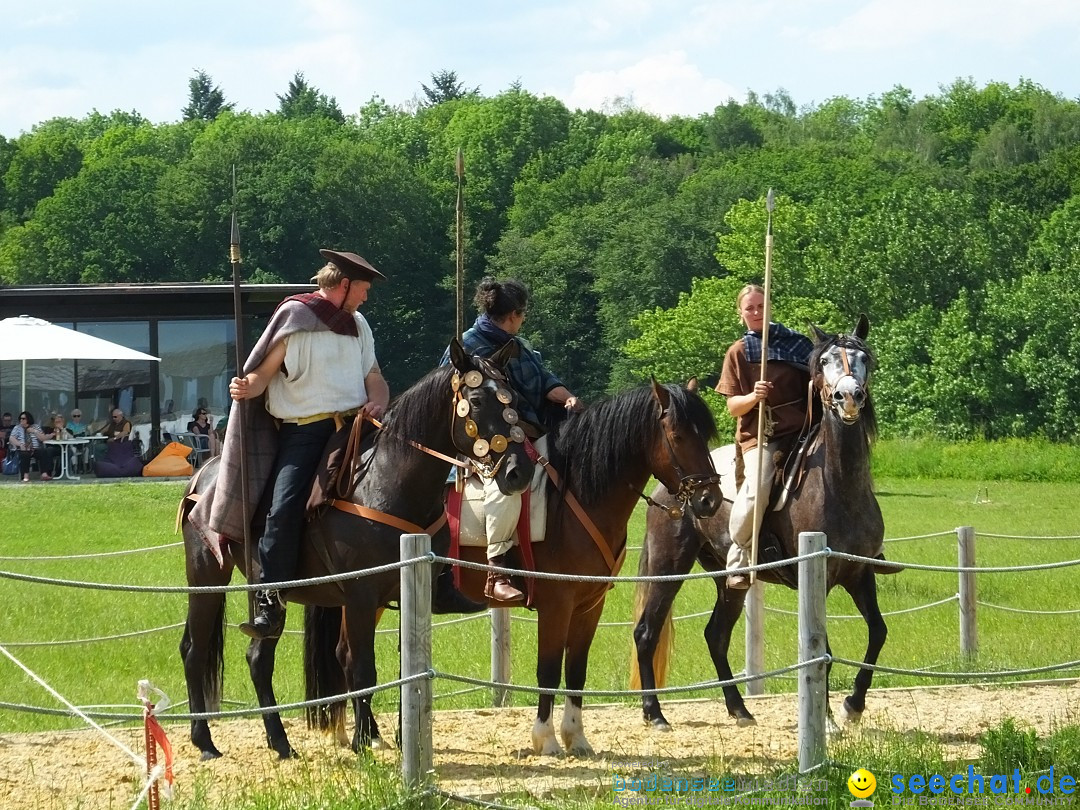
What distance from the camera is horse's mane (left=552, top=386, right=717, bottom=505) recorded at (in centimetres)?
776

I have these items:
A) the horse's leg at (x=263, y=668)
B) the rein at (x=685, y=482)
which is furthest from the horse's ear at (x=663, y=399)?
the horse's leg at (x=263, y=668)

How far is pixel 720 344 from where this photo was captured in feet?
186

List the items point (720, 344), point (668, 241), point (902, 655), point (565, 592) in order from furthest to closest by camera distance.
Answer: point (668, 241), point (720, 344), point (902, 655), point (565, 592)

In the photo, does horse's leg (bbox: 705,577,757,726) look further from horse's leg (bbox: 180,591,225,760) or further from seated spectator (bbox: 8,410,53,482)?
seated spectator (bbox: 8,410,53,482)

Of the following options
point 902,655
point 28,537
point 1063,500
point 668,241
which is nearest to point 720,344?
point 668,241

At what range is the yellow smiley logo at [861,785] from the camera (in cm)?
616

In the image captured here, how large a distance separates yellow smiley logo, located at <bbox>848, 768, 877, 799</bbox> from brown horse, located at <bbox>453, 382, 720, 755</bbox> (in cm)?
175

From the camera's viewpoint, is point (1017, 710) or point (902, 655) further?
Result: point (902, 655)

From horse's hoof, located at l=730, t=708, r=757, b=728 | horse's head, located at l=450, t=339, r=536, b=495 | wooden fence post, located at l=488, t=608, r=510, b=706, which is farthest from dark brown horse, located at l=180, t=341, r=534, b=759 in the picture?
horse's hoof, located at l=730, t=708, r=757, b=728

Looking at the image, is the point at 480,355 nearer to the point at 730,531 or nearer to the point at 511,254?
the point at 730,531

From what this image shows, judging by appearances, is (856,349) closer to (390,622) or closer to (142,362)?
(390,622)

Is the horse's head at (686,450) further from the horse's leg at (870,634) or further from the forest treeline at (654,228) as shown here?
the forest treeline at (654,228)

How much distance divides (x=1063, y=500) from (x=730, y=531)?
871 inches

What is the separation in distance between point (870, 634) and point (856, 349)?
1.66 m
